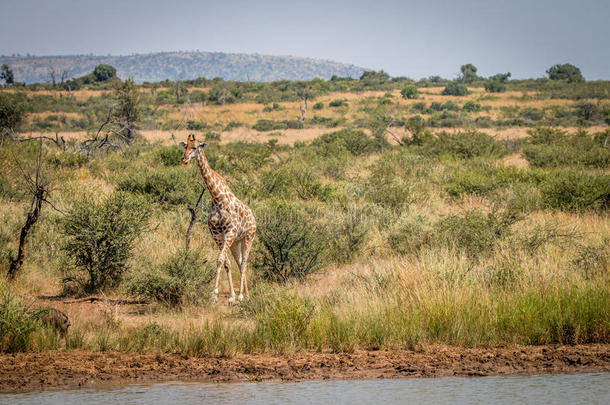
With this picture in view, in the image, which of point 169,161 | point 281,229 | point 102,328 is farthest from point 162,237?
point 169,161

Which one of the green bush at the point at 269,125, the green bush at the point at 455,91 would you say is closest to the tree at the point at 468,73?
the green bush at the point at 455,91

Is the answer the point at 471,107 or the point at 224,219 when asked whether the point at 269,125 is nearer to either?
the point at 471,107

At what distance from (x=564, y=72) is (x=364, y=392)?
10495 cm

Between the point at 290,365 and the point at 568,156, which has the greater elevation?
the point at 568,156

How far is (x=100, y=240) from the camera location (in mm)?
11492

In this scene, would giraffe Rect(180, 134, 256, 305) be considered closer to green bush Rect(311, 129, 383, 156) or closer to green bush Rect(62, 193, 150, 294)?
green bush Rect(62, 193, 150, 294)

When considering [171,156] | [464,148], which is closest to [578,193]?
[464,148]

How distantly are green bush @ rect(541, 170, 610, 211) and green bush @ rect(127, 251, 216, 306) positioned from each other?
10.0 metres

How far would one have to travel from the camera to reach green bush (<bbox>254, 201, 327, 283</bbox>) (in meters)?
11.7

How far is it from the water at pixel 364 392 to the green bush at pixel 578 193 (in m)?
9.68

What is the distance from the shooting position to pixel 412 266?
9977 millimetres

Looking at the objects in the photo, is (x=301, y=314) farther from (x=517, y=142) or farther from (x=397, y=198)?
(x=517, y=142)

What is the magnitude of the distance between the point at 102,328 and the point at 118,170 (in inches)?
577

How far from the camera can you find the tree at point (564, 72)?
99250 mm
